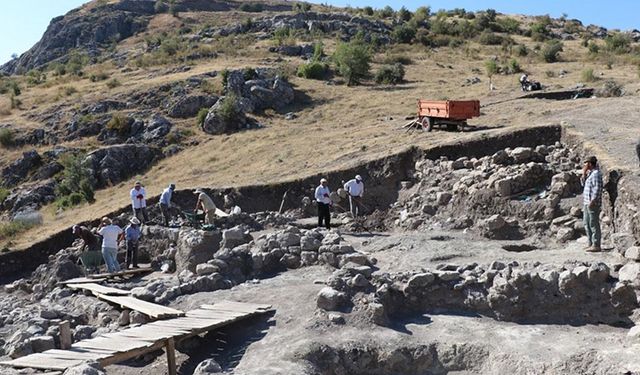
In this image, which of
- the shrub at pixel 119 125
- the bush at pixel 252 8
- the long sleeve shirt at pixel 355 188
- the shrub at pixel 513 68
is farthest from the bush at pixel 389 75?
the bush at pixel 252 8

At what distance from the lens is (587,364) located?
7.97 meters

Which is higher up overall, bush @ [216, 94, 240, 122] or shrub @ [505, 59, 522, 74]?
shrub @ [505, 59, 522, 74]

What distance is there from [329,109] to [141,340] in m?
22.9

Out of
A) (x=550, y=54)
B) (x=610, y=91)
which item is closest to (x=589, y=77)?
(x=610, y=91)

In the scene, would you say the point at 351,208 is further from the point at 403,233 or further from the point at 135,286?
the point at 135,286

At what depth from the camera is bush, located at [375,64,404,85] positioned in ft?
113

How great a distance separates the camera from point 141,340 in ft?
28.3

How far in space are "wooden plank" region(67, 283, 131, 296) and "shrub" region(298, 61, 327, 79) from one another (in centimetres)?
2385

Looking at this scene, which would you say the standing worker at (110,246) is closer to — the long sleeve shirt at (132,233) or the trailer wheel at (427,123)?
the long sleeve shirt at (132,233)

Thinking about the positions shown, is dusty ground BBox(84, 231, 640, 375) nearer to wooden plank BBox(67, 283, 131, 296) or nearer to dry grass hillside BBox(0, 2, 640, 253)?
wooden plank BBox(67, 283, 131, 296)

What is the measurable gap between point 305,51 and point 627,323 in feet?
Answer: 114

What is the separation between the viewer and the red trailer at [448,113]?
66.9 feet

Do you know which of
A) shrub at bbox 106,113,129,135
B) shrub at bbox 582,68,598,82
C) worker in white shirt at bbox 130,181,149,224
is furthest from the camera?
shrub at bbox 106,113,129,135

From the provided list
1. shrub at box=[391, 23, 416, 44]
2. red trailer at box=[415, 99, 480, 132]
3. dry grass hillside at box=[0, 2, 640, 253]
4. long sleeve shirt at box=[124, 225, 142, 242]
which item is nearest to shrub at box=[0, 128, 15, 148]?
dry grass hillside at box=[0, 2, 640, 253]
